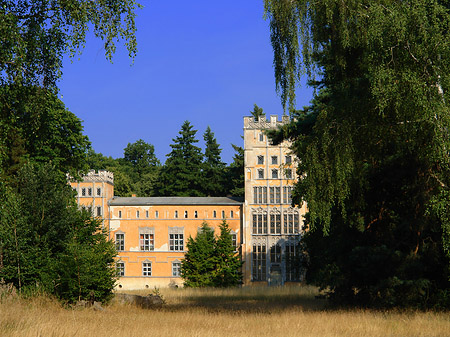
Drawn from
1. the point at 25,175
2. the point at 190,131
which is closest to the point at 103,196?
the point at 190,131

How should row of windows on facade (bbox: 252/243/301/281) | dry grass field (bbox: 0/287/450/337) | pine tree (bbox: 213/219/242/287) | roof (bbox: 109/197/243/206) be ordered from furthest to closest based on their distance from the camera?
roof (bbox: 109/197/243/206), row of windows on facade (bbox: 252/243/301/281), pine tree (bbox: 213/219/242/287), dry grass field (bbox: 0/287/450/337)

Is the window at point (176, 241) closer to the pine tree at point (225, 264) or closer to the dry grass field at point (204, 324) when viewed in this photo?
the pine tree at point (225, 264)

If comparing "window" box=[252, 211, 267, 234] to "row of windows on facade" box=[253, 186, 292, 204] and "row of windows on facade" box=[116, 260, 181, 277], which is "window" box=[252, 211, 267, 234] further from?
"row of windows on facade" box=[116, 260, 181, 277]

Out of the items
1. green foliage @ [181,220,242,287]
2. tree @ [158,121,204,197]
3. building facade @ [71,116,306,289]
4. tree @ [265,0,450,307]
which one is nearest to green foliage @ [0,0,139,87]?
tree @ [265,0,450,307]

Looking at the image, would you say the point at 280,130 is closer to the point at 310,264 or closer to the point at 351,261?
the point at 351,261

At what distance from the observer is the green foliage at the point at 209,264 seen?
43.7 m

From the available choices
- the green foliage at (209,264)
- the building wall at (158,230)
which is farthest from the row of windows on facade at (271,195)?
the green foliage at (209,264)

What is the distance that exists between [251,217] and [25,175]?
3193 cm

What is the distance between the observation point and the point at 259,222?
52250 millimetres

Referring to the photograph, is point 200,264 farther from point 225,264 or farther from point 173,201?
point 173,201

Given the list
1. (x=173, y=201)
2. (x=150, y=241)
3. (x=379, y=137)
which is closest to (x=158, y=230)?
(x=150, y=241)

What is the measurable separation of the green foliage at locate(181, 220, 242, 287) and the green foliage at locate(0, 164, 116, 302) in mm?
20515

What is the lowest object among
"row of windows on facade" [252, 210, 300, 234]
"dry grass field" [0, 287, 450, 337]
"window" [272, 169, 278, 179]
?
"dry grass field" [0, 287, 450, 337]

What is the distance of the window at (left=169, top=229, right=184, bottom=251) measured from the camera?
53.1 metres
